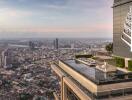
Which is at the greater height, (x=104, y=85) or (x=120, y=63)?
(x=120, y=63)

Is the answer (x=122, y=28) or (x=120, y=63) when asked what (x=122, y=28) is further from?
(x=120, y=63)

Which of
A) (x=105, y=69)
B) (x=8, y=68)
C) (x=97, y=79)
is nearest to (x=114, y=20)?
(x=105, y=69)

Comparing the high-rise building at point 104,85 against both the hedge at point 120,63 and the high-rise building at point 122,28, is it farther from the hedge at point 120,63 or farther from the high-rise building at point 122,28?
the high-rise building at point 122,28

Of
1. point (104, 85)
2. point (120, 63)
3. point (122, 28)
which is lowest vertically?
point (104, 85)

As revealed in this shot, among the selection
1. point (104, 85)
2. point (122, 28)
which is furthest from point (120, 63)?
point (104, 85)

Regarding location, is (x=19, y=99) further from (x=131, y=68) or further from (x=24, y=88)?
(x=131, y=68)

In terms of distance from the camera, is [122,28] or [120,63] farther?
[122,28]

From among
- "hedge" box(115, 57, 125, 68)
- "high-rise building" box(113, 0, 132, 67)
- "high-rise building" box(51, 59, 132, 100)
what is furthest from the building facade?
"high-rise building" box(51, 59, 132, 100)

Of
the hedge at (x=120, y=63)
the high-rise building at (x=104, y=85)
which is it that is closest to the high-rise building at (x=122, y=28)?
the hedge at (x=120, y=63)
